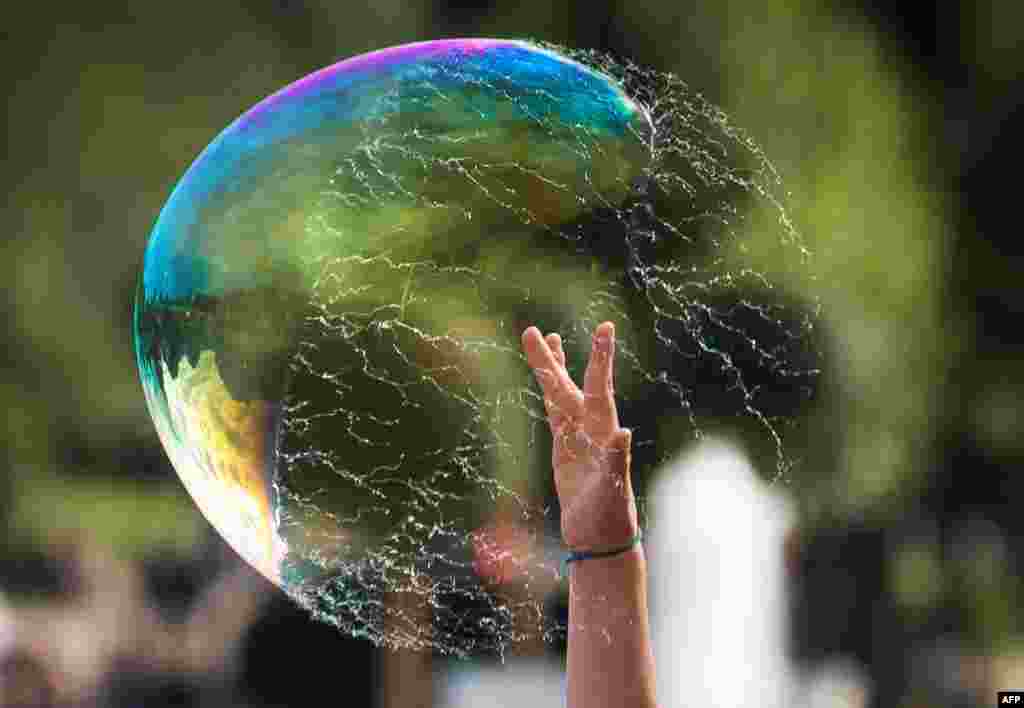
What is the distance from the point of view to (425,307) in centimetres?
105

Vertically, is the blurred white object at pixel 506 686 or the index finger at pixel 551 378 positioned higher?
the index finger at pixel 551 378

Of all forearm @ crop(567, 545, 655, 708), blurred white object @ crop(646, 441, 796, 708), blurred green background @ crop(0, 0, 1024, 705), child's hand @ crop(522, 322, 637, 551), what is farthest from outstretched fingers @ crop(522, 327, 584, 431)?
blurred green background @ crop(0, 0, 1024, 705)

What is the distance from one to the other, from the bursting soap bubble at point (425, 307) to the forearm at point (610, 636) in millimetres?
155

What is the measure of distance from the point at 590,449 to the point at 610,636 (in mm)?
132

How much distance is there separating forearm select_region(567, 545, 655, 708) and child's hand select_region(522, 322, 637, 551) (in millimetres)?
21

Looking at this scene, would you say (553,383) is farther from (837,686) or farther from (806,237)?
(837,686)

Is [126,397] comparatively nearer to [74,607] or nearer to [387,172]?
[74,607]

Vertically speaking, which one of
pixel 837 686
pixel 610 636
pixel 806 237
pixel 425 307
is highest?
pixel 806 237

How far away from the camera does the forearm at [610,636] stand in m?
0.82

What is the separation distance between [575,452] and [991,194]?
2649mm

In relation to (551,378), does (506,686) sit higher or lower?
lower

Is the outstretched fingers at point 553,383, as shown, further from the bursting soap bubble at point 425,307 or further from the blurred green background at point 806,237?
the blurred green background at point 806,237

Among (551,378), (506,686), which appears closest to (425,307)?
(551,378)

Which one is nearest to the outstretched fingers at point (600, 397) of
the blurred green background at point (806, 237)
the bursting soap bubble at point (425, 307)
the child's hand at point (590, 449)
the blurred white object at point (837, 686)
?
the child's hand at point (590, 449)
